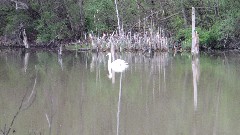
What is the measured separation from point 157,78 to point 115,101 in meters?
3.89

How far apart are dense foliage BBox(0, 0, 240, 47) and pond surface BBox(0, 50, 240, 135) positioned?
9.13 m

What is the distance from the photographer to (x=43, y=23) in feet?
97.3

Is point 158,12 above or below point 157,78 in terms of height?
above

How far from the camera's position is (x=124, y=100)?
10.7 metres

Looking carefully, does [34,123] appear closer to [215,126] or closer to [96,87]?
[215,126]

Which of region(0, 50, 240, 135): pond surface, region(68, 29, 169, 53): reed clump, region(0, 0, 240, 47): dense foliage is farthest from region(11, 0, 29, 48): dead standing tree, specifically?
region(0, 50, 240, 135): pond surface

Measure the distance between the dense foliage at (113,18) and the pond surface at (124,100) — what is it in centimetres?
913

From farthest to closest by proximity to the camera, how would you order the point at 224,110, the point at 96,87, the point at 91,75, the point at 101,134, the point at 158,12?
the point at 158,12
the point at 91,75
the point at 96,87
the point at 224,110
the point at 101,134

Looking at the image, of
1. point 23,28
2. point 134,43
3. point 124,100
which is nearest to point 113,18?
point 134,43

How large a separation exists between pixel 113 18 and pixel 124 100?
18682mm

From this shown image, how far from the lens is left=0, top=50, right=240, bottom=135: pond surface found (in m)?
8.08

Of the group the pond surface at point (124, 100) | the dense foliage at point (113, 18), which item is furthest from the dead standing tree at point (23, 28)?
the pond surface at point (124, 100)

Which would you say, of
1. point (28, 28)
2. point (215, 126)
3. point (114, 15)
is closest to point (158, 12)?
point (114, 15)

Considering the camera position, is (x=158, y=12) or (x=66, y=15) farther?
(x=66, y=15)
